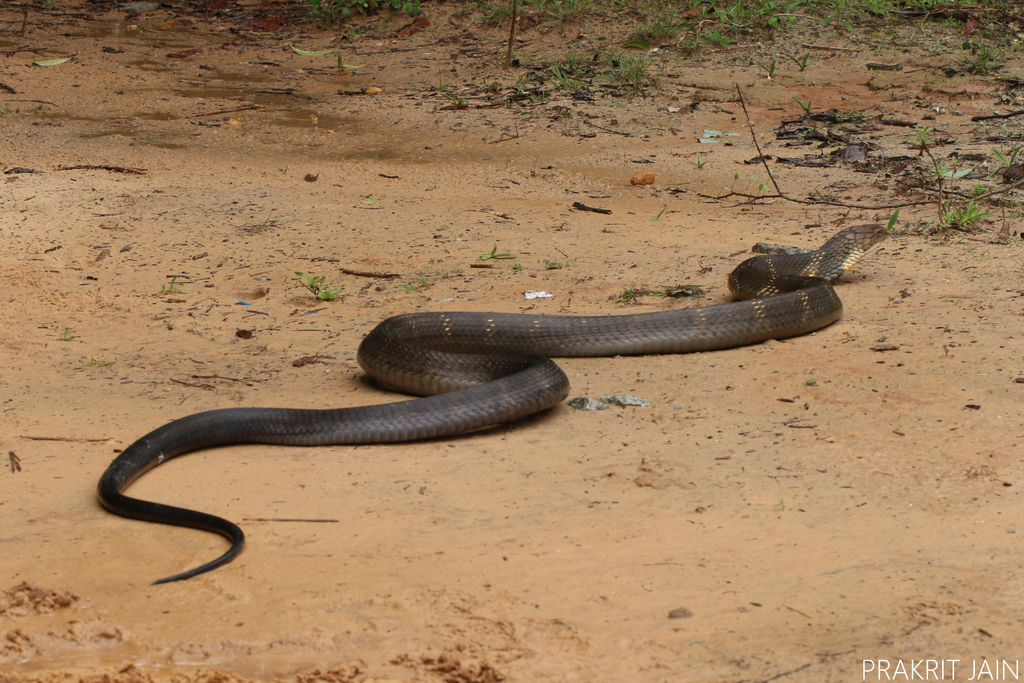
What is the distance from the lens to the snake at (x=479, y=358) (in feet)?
13.3

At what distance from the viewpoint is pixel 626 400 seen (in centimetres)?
462

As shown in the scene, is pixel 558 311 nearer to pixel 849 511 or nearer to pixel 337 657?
pixel 849 511

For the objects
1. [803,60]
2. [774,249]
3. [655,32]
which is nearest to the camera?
[774,249]

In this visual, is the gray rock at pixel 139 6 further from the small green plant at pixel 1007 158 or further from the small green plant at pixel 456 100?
the small green plant at pixel 1007 158

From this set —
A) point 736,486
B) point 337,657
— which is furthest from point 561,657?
point 736,486

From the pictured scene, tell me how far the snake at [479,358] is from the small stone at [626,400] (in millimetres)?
287

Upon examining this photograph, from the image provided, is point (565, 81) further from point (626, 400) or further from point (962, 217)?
point (626, 400)

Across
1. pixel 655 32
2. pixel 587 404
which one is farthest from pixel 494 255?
pixel 655 32

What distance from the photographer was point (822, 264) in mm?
6145

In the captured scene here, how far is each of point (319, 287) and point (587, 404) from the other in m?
2.60

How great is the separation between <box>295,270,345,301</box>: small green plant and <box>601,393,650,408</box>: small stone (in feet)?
7.97

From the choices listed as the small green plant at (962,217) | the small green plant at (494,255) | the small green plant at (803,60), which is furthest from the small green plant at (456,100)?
the small green plant at (962,217)

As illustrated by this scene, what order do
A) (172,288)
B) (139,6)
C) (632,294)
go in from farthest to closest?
(139,6)
(172,288)
(632,294)

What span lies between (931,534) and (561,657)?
58.0 inches
